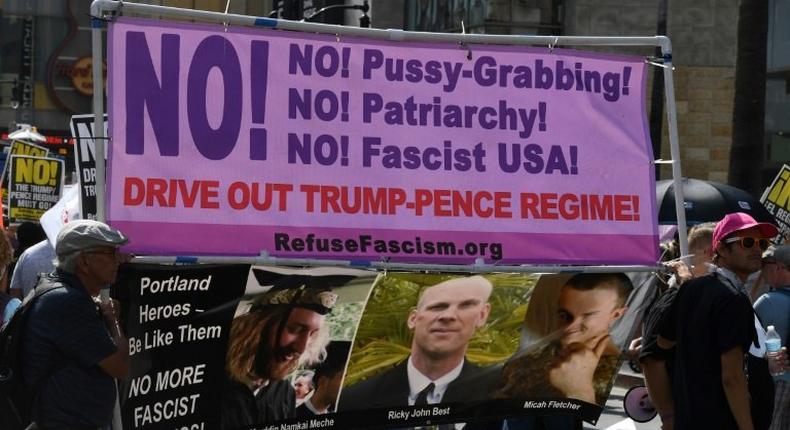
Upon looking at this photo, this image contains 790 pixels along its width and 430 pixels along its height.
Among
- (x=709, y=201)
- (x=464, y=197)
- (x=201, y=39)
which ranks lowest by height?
(x=709, y=201)

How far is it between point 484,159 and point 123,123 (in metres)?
1.66

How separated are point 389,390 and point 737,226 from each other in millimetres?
1700

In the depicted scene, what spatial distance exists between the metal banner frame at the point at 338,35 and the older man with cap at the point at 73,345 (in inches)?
17.9

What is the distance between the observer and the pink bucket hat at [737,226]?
6.29 metres

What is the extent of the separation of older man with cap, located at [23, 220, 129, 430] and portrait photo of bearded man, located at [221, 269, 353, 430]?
780 mm

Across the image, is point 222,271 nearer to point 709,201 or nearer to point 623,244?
point 623,244

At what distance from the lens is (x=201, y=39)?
6387mm

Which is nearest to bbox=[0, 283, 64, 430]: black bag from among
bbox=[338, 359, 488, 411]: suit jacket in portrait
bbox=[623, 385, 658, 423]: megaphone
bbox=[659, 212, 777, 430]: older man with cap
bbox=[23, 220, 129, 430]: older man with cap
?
bbox=[23, 220, 129, 430]: older man with cap

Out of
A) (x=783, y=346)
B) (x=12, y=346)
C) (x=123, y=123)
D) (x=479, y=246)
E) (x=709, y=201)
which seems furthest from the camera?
(x=709, y=201)

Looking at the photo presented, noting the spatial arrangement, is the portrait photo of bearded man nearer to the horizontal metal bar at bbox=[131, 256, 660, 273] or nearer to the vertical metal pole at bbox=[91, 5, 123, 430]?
the horizontal metal bar at bbox=[131, 256, 660, 273]

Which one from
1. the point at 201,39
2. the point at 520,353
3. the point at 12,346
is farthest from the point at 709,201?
the point at 12,346

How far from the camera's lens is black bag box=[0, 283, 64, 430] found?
5531 mm

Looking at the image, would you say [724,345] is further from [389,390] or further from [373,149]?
[373,149]

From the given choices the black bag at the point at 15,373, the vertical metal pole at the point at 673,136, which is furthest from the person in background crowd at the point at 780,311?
the black bag at the point at 15,373
